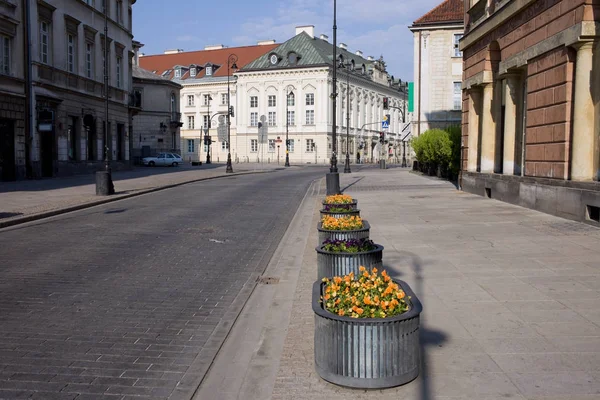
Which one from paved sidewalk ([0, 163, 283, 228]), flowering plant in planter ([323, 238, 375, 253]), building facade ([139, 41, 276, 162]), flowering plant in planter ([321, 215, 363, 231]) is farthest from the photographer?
building facade ([139, 41, 276, 162])

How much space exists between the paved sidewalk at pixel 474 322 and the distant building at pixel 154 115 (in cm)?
5962

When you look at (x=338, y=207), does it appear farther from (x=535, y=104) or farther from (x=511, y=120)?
(x=511, y=120)

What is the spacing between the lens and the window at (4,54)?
95.2 ft

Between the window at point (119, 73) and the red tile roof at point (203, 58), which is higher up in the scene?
the red tile roof at point (203, 58)

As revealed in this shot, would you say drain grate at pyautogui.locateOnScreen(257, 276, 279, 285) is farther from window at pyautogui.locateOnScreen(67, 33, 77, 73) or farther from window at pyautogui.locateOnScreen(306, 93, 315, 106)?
window at pyautogui.locateOnScreen(306, 93, 315, 106)

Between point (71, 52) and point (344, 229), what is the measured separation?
32.1 metres

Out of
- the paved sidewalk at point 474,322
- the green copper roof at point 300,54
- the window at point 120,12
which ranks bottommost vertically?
the paved sidewalk at point 474,322

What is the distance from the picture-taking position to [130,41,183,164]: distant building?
225 feet

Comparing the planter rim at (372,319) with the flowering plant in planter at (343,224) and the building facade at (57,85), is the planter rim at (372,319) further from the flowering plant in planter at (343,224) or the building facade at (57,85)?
the building facade at (57,85)

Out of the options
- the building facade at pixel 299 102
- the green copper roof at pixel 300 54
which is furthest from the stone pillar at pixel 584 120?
the green copper roof at pixel 300 54

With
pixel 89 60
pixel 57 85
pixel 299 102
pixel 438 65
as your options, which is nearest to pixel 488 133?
pixel 57 85

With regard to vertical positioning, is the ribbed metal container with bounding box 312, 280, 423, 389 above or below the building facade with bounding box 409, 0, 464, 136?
below

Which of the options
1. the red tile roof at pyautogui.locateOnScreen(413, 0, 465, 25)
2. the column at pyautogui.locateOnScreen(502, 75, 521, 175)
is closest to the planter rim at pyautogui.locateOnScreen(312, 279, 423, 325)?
the column at pyautogui.locateOnScreen(502, 75, 521, 175)

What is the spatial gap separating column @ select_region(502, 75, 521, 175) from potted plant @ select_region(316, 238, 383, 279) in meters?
12.9
